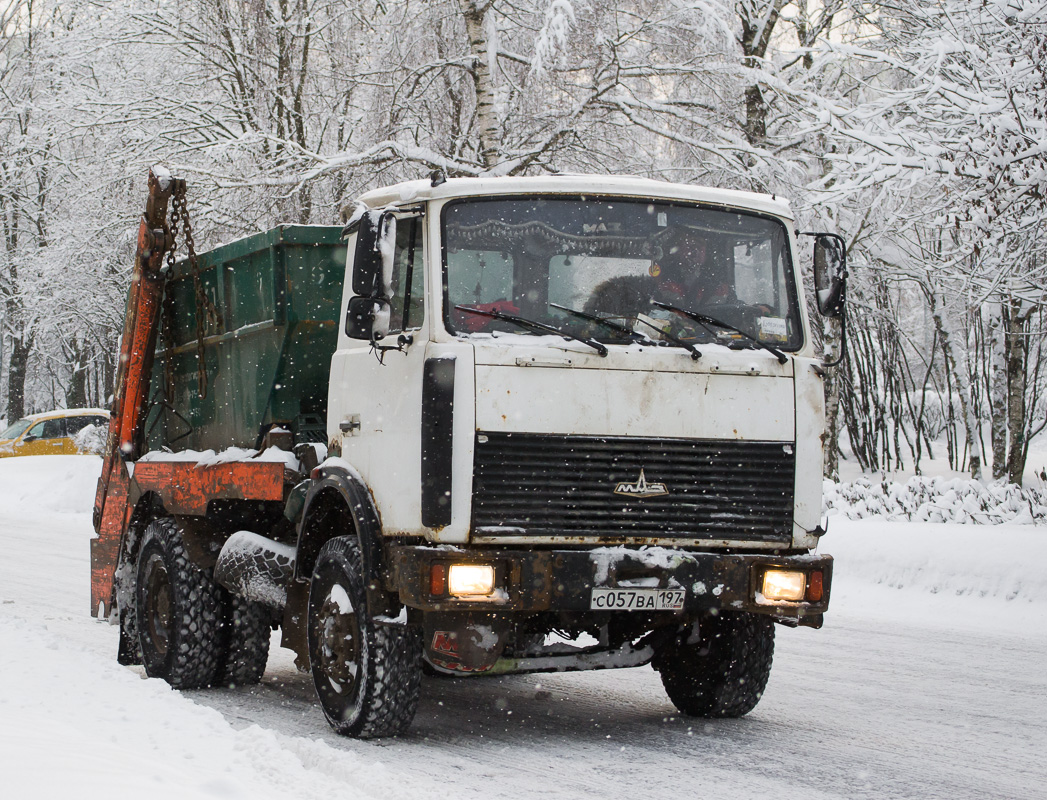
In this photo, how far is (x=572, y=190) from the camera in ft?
Answer: 19.4

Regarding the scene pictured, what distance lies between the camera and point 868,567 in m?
12.3

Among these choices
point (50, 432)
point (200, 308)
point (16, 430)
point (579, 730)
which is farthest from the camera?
point (16, 430)

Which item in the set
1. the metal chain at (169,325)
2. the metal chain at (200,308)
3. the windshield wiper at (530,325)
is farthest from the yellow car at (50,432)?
the windshield wiper at (530,325)

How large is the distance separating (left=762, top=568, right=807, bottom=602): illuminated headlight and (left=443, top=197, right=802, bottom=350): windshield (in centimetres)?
104

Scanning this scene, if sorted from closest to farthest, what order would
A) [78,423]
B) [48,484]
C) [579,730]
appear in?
[579,730] < [48,484] < [78,423]

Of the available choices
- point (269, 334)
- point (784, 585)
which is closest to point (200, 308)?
point (269, 334)

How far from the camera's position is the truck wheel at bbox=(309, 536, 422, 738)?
576cm

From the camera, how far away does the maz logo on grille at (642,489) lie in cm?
559

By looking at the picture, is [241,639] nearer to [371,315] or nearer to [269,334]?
[269,334]

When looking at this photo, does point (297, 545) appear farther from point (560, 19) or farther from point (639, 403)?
point (560, 19)

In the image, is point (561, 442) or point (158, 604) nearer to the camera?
point (561, 442)

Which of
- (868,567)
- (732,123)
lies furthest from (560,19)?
(868,567)

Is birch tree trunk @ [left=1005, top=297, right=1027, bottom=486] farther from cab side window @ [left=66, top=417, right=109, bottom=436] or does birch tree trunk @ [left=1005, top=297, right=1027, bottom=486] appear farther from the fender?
cab side window @ [left=66, top=417, right=109, bottom=436]

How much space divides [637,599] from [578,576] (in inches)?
11.5
